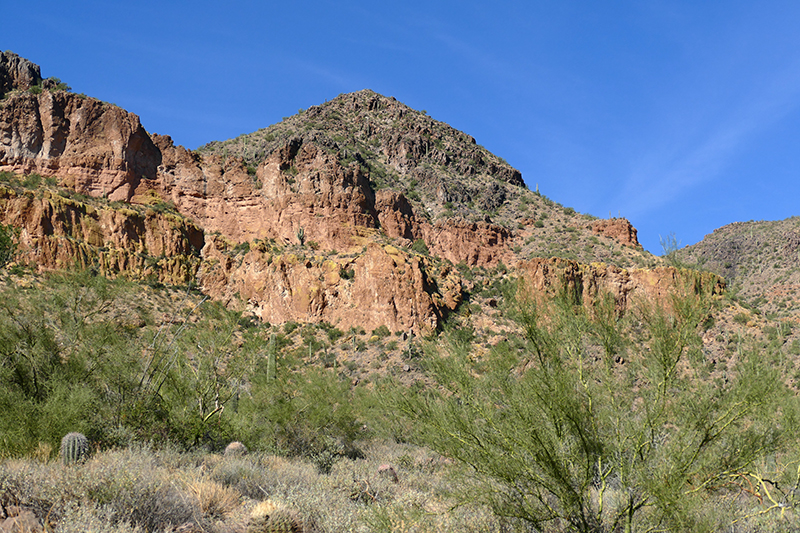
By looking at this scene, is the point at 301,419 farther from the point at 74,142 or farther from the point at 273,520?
the point at 74,142

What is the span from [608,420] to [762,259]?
55.1 m

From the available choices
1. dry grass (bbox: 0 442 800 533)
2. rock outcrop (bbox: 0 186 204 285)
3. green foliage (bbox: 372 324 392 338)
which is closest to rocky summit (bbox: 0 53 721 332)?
rock outcrop (bbox: 0 186 204 285)

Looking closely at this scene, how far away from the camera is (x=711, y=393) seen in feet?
18.1

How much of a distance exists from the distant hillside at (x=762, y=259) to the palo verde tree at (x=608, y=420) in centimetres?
3032

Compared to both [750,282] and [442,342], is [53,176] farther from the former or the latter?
[750,282]

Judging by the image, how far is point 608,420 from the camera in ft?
18.4

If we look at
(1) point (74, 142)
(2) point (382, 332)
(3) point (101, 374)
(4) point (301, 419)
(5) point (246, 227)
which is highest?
(1) point (74, 142)

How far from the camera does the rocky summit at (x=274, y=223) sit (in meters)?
34.7

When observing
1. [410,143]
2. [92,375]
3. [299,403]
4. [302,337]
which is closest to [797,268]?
[410,143]

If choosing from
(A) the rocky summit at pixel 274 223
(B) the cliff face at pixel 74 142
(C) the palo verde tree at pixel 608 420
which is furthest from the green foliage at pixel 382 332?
(C) the palo verde tree at pixel 608 420

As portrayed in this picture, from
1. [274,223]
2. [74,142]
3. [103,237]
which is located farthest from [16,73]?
[274,223]

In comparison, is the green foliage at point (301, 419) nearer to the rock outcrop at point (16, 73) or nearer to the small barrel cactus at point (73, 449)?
the small barrel cactus at point (73, 449)

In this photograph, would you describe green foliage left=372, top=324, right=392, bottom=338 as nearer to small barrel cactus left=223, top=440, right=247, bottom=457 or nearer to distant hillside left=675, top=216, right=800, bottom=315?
small barrel cactus left=223, top=440, right=247, bottom=457

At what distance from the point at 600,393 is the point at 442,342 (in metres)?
2.56
